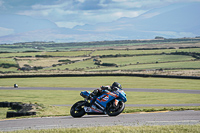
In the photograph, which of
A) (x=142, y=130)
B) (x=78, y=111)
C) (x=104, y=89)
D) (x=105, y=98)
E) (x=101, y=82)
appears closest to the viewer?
(x=142, y=130)

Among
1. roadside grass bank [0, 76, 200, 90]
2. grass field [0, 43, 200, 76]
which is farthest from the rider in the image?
grass field [0, 43, 200, 76]

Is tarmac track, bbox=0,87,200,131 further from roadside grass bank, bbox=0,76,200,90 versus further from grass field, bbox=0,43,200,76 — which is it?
grass field, bbox=0,43,200,76

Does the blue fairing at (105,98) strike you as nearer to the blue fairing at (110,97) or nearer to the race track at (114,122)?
the blue fairing at (110,97)

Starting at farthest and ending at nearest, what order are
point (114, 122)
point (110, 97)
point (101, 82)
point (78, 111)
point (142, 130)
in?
point (101, 82) < point (78, 111) < point (110, 97) < point (114, 122) < point (142, 130)

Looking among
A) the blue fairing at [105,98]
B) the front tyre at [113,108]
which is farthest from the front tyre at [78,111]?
the front tyre at [113,108]

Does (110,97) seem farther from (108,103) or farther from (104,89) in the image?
(104,89)

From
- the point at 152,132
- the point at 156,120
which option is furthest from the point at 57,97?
the point at 152,132

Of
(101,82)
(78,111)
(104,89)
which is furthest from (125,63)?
(104,89)

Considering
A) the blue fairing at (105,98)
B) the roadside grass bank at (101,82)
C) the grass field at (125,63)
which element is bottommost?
the roadside grass bank at (101,82)

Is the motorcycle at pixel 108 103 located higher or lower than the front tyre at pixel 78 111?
higher

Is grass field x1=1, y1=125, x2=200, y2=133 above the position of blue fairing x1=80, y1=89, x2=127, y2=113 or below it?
below

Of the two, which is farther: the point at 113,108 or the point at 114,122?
the point at 113,108

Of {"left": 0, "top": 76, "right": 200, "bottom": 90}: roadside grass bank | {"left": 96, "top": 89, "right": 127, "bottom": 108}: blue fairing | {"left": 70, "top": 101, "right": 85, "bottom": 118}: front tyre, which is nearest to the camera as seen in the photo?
{"left": 96, "top": 89, "right": 127, "bottom": 108}: blue fairing

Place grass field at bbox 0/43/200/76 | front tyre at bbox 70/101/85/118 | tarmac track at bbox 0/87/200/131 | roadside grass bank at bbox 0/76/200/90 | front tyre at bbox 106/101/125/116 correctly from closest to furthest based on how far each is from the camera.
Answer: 1. tarmac track at bbox 0/87/200/131
2. front tyre at bbox 106/101/125/116
3. front tyre at bbox 70/101/85/118
4. roadside grass bank at bbox 0/76/200/90
5. grass field at bbox 0/43/200/76
